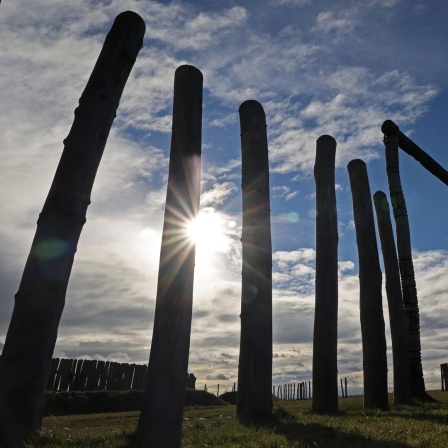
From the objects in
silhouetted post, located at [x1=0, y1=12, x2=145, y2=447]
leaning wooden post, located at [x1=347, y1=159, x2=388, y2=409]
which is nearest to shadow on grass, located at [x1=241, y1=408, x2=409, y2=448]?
silhouetted post, located at [x1=0, y1=12, x2=145, y2=447]

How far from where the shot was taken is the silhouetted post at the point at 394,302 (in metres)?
10.4

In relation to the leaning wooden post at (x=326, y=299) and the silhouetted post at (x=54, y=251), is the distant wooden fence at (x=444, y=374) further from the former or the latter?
the silhouetted post at (x=54, y=251)

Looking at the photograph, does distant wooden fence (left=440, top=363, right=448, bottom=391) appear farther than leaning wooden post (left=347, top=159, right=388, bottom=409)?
Yes

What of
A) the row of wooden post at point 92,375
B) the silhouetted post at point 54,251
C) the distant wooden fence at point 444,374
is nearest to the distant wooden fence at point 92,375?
the row of wooden post at point 92,375

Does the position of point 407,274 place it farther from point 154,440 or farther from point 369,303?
point 154,440

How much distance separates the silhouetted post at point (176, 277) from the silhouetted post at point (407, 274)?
721 cm

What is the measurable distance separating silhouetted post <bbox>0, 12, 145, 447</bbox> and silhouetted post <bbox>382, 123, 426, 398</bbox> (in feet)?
28.1

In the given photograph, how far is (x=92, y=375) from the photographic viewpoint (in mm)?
22328

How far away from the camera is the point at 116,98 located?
5.14 m

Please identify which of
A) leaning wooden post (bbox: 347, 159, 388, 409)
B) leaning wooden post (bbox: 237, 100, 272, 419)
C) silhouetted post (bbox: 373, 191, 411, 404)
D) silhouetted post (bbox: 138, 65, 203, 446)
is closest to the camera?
silhouetted post (bbox: 138, 65, 203, 446)

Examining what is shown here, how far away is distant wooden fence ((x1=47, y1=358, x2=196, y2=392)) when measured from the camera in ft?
69.5

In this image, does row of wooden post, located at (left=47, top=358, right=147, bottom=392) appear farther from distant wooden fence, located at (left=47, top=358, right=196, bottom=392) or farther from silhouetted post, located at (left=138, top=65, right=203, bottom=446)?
silhouetted post, located at (left=138, top=65, right=203, bottom=446)

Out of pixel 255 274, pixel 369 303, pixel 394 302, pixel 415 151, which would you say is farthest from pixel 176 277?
pixel 415 151

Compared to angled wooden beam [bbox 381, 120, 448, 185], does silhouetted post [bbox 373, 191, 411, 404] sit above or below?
below
